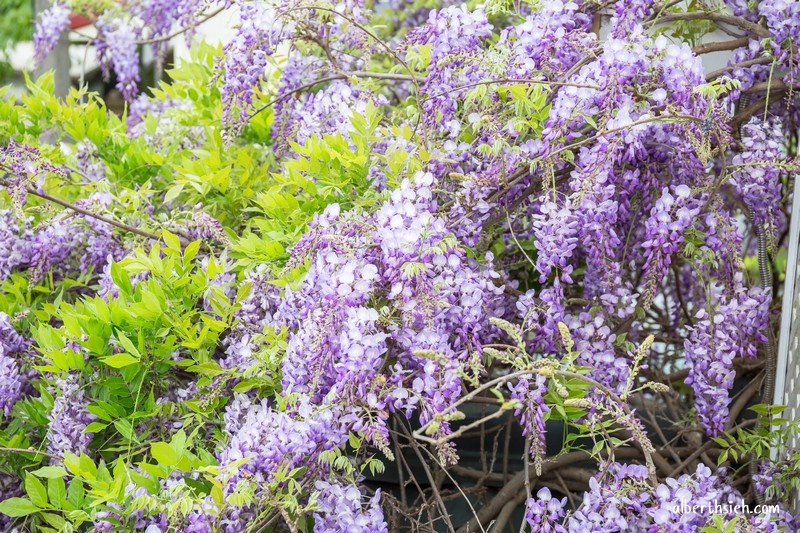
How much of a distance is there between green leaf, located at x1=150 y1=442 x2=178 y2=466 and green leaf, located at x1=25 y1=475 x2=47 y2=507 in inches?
11.9

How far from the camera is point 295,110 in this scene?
113 inches

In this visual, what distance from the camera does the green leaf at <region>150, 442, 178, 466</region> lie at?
2.01 meters

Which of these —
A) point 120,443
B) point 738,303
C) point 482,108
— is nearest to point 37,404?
point 120,443

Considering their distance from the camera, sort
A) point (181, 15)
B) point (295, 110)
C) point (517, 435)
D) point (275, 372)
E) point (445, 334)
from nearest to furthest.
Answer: point (445, 334) < point (275, 372) < point (295, 110) < point (517, 435) < point (181, 15)

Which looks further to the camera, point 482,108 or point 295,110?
point 295,110

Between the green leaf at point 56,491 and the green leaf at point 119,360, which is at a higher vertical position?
the green leaf at point 119,360

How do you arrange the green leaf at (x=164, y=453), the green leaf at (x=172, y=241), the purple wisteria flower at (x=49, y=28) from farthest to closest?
the purple wisteria flower at (x=49, y=28) → the green leaf at (x=172, y=241) → the green leaf at (x=164, y=453)

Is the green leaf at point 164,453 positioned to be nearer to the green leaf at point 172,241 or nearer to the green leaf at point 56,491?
the green leaf at point 56,491

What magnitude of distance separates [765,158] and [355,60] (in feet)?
4.10

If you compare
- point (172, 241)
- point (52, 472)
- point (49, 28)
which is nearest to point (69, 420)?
point (52, 472)

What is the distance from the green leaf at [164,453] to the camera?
2008 millimetres

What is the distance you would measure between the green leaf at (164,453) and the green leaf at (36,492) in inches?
11.9

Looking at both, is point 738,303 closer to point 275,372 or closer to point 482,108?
point 482,108

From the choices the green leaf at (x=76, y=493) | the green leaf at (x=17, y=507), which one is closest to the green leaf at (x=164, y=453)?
the green leaf at (x=76, y=493)
